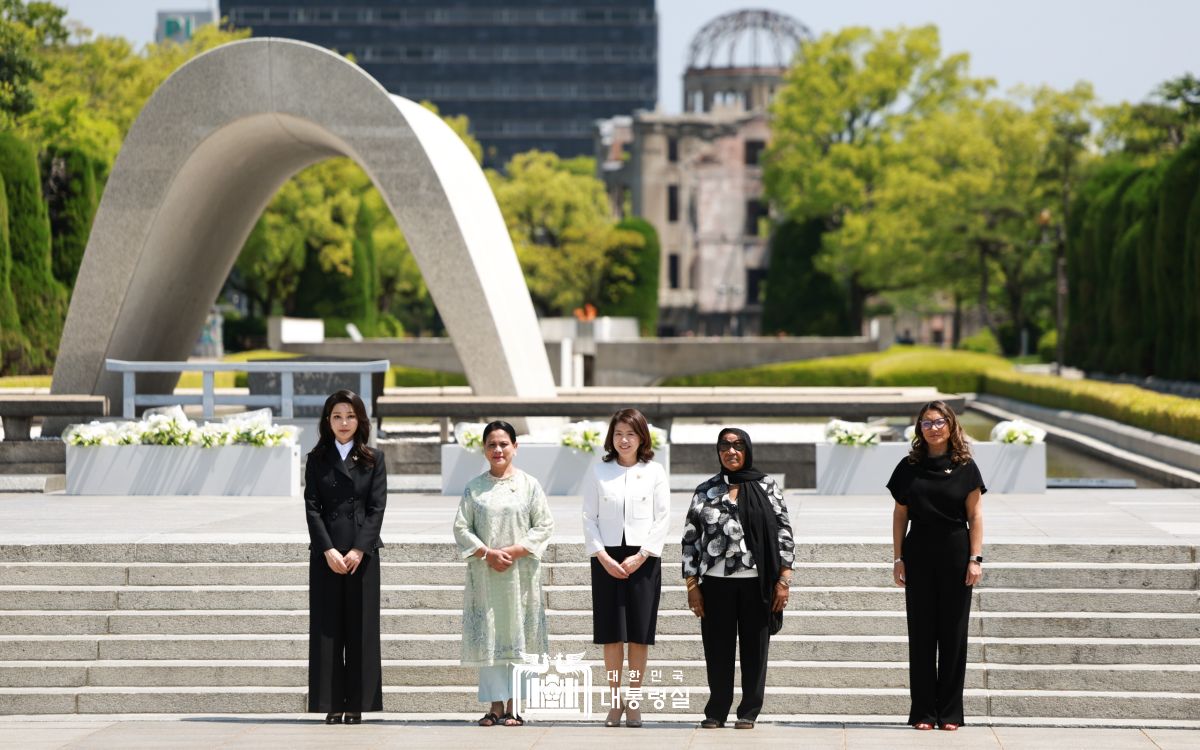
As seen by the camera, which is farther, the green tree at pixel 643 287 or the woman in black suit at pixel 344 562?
the green tree at pixel 643 287

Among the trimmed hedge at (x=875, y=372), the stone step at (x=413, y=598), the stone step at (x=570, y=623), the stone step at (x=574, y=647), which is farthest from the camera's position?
the trimmed hedge at (x=875, y=372)

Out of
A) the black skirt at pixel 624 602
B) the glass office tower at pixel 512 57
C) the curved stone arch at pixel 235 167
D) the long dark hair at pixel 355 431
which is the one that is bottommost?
the black skirt at pixel 624 602

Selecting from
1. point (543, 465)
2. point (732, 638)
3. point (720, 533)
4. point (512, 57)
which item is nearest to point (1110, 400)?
point (543, 465)

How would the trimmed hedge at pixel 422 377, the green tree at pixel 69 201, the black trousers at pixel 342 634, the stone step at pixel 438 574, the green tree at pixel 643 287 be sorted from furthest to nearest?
1. the green tree at pixel 643 287
2. the trimmed hedge at pixel 422 377
3. the green tree at pixel 69 201
4. the stone step at pixel 438 574
5. the black trousers at pixel 342 634

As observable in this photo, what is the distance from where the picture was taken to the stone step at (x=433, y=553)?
38.5 ft

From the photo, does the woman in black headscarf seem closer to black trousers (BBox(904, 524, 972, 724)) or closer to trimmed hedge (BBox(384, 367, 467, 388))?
black trousers (BBox(904, 524, 972, 724))

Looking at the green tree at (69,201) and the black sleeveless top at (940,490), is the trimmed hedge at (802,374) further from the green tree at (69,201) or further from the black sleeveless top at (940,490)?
the black sleeveless top at (940,490)

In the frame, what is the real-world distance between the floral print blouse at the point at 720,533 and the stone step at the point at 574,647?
1933 millimetres

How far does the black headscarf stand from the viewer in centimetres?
921

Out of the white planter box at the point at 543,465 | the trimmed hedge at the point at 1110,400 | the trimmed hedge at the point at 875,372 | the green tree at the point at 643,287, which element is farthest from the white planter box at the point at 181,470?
the green tree at the point at 643,287

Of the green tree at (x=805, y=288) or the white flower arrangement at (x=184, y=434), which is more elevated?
the green tree at (x=805, y=288)

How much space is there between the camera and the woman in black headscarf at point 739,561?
9.21m

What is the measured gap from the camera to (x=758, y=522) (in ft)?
30.2

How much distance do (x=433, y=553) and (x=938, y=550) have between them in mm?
4119
